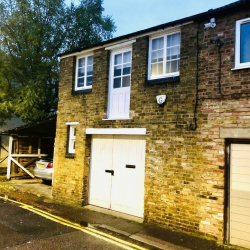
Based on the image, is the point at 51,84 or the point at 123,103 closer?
the point at 123,103

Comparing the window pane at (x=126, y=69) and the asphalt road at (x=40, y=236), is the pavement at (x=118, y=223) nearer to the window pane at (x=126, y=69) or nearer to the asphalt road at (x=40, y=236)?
the asphalt road at (x=40, y=236)

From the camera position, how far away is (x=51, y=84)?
15078mm

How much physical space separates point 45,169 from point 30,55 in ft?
20.9

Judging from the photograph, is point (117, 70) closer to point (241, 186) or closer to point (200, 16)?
point (200, 16)

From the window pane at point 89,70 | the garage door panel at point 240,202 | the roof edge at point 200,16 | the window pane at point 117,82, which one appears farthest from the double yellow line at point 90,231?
the roof edge at point 200,16

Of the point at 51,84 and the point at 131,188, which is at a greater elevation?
the point at 51,84

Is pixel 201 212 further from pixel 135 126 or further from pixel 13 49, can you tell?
pixel 13 49

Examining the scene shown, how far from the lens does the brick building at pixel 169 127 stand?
586 centimetres

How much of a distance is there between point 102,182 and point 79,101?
2.95 meters

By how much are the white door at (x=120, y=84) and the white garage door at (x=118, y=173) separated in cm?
80

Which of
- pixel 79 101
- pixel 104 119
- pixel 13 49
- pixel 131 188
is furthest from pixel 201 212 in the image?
pixel 13 49

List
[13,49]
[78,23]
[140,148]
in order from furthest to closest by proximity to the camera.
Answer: [78,23]
[13,49]
[140,148]

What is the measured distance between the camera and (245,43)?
5906mm

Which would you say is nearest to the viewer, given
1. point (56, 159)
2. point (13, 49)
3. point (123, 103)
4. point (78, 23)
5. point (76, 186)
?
point (123, 103)
